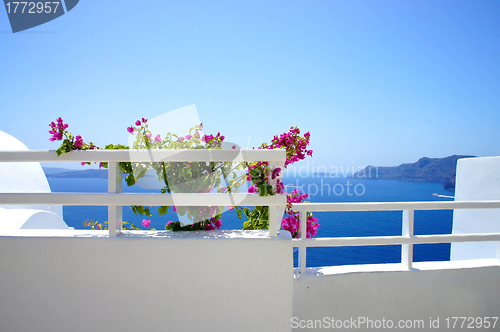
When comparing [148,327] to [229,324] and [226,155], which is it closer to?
[229,324]

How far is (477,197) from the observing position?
13.3 feet

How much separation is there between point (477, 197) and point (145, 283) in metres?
4.45

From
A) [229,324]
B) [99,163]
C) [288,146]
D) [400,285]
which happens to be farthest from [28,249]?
[400,285]

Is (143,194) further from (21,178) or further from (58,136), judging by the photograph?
(21,178)

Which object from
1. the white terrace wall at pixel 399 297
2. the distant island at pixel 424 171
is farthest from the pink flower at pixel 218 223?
the distant island at pixel 424 171

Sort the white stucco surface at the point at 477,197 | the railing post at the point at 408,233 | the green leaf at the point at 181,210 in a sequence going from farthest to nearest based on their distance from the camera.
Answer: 1. the white stucco surface at the point at 477,197
2. the railing post at the point at 408,233
3. the green leaf at the point at 181,210

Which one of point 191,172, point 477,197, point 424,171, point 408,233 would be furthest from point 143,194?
point 424,171

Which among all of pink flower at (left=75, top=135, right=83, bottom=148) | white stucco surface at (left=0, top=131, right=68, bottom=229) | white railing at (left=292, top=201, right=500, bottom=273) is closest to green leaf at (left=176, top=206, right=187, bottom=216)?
pink flower at (left=75, top=135, right=83, bottom=148)

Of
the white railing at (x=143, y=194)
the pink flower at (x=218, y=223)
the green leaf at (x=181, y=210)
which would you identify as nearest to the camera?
the white railing at (x=143, y=194)

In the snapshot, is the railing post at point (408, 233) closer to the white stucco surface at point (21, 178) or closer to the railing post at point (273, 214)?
the railing post at point (273, 214)

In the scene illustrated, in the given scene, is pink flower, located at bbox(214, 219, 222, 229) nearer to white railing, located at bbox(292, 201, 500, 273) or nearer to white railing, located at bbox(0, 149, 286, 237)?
white railing, located at bbox(0, 149, 286, 237)

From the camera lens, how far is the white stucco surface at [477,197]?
3805mm

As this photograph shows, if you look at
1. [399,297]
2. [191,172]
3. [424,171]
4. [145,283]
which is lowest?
[399,297]

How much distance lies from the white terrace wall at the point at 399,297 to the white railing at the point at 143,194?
111cm
